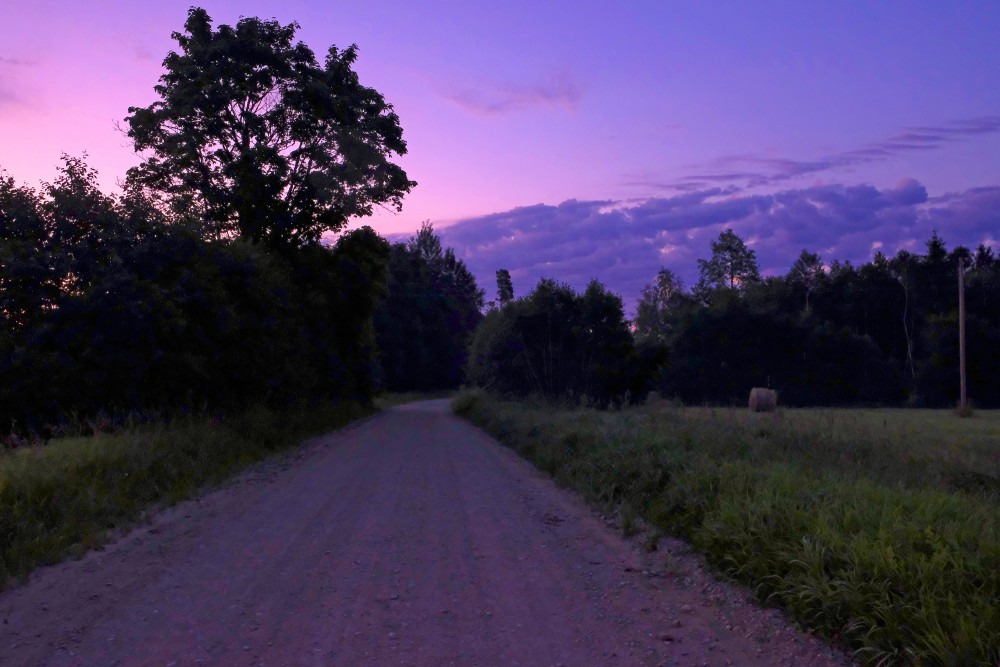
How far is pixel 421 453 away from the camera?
1939 cm

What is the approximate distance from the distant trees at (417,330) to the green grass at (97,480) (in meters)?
56.2

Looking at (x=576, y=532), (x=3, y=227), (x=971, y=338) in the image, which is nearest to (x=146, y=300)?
(x=3, y=227)

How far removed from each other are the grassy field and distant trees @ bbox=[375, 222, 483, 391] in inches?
2299

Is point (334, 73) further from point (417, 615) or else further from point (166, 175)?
point (417, 615)

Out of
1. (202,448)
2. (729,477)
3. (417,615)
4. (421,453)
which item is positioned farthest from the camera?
(421,453)

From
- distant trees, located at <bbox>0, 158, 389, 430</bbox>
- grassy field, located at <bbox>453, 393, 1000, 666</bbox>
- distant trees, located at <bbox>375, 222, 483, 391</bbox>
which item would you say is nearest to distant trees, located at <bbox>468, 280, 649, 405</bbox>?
distant trees, located at <bbox>0, 158, 389, 430</bbox>

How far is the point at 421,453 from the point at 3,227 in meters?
10.3

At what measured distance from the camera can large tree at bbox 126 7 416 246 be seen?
28.1 meters

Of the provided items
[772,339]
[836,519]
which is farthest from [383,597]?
[772,339]

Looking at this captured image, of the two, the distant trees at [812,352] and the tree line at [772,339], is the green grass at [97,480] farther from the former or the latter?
the distant trees at [812,352]

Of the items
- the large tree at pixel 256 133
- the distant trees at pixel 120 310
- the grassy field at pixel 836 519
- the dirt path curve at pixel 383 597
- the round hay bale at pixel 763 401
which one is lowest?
the round hay bale at pixel 763 401

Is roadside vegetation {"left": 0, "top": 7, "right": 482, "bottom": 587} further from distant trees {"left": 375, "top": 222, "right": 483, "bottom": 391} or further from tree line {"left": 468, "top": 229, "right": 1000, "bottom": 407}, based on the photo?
distant trees {"left": 375, "top": 222, "right": 483, "bottom": 391}

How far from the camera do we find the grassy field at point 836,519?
540 cm

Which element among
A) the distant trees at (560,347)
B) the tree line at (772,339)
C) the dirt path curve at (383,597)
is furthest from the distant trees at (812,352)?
the dirt path curve at (383,597)
